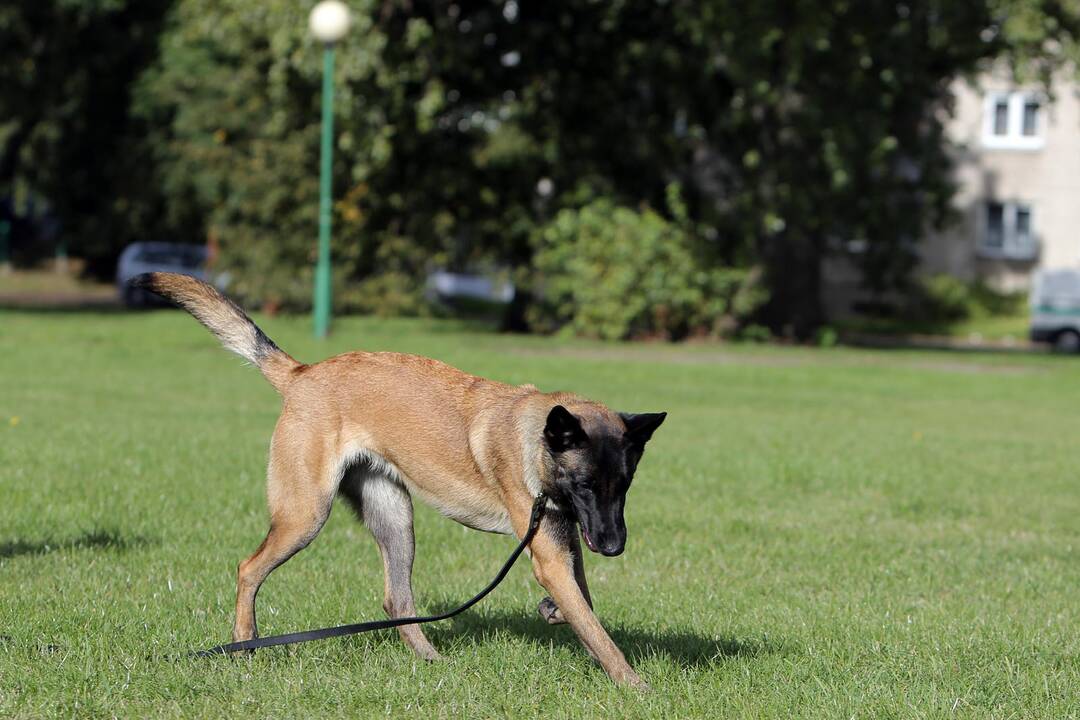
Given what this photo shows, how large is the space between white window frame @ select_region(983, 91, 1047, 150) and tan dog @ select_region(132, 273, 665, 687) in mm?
44059

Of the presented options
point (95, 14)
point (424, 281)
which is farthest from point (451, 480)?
point (95, 14)

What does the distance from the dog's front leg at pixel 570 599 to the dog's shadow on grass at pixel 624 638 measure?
54 cm

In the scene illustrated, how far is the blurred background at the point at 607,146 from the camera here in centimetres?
2620

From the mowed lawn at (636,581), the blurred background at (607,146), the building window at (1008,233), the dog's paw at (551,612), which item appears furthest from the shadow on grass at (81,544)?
the building window at (1008,233)

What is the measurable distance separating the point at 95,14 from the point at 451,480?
3780cm

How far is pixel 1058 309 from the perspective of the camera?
35250 millimetres

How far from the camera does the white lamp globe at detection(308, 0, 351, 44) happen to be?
23.5m

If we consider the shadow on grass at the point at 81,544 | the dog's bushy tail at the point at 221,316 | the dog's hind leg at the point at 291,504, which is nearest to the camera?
the dog's hind leg at the point at 291,504

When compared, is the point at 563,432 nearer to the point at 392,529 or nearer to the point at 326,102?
the point at 392,529

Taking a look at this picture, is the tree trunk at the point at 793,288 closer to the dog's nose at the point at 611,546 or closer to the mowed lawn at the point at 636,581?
the mowed lawn at the point at 636,581

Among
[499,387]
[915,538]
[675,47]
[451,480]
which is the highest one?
[675,47]

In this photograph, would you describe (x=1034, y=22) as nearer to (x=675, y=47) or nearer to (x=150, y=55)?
(x=675, y=47)

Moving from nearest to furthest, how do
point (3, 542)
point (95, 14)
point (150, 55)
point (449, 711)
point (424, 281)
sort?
1. point (449, 711)
2. point (3, 542)
3. point (424, 281)
4. point (95, 14)
5. point (150, 55)

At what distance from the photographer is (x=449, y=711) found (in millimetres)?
5219
